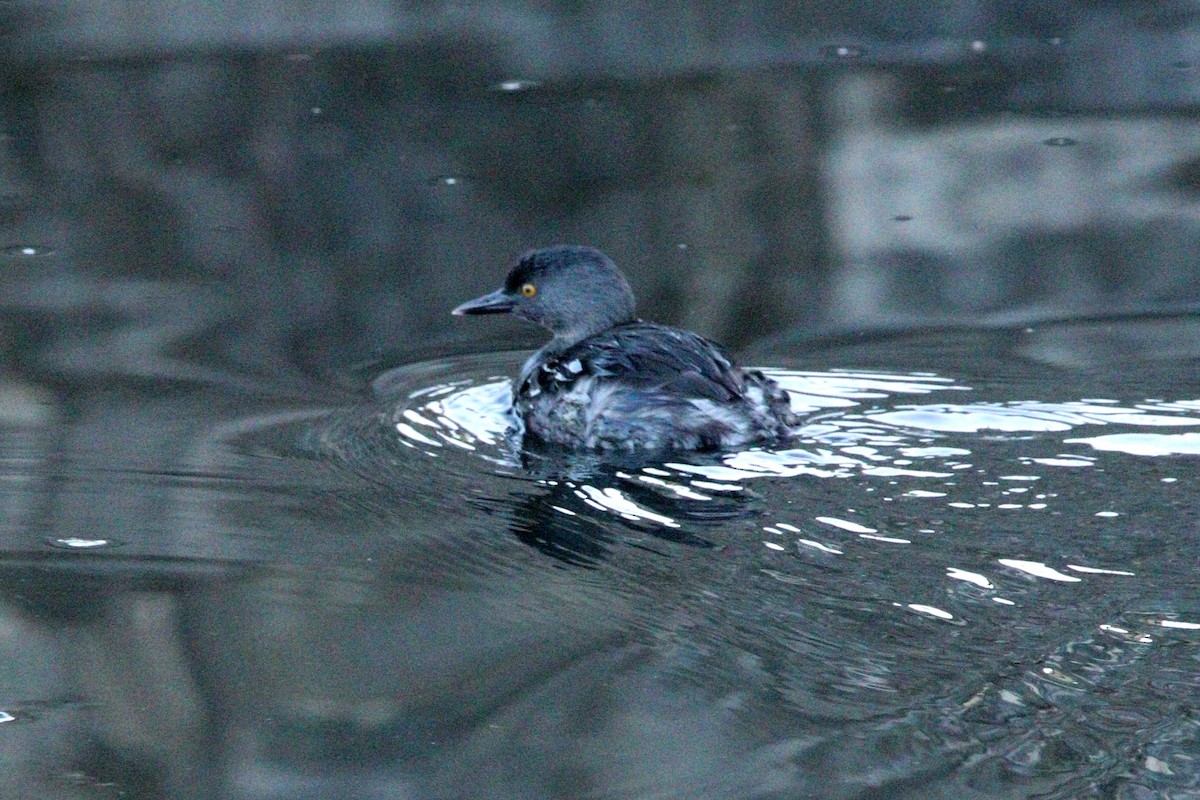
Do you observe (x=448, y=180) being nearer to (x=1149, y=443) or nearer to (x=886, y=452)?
(x=886, y=452)

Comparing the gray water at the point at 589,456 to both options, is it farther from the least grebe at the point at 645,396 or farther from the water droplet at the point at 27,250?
the least grebe at the point at 645,396

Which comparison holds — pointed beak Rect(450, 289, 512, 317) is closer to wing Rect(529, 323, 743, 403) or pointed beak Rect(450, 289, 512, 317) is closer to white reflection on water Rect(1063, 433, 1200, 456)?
wing Rect(529, 323, 743, 403)

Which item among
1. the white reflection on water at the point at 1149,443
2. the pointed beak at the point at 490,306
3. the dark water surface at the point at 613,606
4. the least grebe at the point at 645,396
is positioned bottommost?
the dark water surface at the point at 613,606

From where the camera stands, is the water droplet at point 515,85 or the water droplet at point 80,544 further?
the water droplet at point 515,85

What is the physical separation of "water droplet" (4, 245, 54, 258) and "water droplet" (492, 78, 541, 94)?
8.75 feet

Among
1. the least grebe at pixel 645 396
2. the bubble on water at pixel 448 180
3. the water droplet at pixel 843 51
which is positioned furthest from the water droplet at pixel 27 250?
the water droplet at pixel 843 51

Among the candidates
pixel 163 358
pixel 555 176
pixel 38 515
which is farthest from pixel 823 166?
pixel 38 515

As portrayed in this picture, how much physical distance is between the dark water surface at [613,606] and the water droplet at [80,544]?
13 mm

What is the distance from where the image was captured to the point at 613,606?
4.08 metres

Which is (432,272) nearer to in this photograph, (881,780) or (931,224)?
(931,224)

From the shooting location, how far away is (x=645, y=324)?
21.1ft

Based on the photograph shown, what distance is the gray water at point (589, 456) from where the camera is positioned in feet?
11.2

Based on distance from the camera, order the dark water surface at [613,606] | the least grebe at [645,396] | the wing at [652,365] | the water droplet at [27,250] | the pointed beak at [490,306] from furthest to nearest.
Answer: the water droplet at [27,250] < the pointed beak at [490,306] < the wing at [652,365] < the least grebe at [645,396] < the dark water surface at [613,606]

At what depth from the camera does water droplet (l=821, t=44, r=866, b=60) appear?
1006 cm
